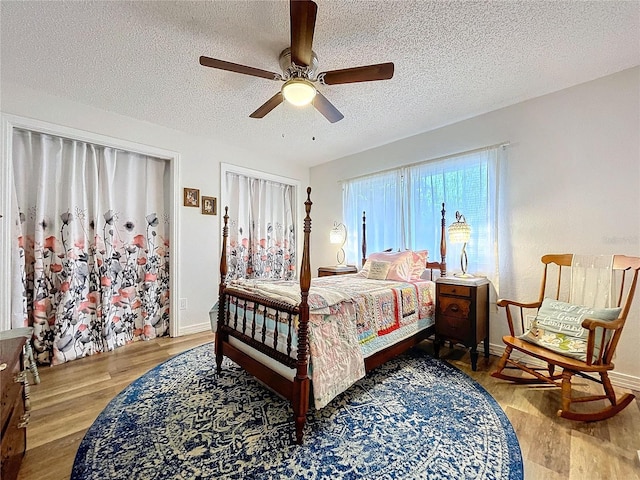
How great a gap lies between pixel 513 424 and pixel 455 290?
3.71 ft

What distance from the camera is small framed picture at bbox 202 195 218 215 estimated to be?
369 cm

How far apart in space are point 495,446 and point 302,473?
43.3 inches

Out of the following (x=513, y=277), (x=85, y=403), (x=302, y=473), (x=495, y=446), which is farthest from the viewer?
(x=513, y=277)

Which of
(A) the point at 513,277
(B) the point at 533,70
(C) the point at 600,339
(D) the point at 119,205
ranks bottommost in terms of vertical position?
(C) the point at 600,339

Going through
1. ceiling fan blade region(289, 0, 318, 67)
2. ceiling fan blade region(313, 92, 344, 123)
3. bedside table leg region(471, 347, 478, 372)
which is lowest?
bedside table leg region(471, 347, 478, 372)

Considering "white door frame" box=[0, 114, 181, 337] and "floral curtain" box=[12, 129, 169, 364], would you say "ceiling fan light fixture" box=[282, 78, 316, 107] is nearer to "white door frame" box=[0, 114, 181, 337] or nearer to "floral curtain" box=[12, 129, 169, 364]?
"white door frame" box=[0, 114, 181, 337]

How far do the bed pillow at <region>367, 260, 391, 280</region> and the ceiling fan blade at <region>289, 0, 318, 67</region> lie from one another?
7.19ft

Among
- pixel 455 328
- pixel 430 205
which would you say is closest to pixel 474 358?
pixel 455 328

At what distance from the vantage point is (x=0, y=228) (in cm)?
236

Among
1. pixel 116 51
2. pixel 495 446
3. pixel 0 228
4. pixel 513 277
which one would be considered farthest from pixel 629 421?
pixel 0 228

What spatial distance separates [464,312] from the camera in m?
2.56

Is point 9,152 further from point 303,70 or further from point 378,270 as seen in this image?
point 378,270

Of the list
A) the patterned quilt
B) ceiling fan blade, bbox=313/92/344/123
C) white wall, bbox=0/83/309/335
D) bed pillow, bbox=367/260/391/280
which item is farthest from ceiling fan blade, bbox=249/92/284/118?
bed pillow, bbox=367/260/391/280

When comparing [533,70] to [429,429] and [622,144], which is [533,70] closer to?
[622,144]
